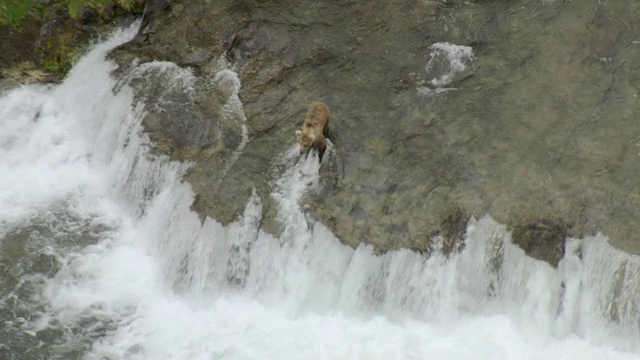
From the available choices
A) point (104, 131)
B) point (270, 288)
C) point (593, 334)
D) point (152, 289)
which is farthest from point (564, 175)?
point (104, 131)

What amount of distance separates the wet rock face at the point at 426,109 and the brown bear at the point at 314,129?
302mm

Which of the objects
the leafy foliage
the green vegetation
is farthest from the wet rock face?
the leafy foliage

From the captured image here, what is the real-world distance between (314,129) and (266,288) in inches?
73.6

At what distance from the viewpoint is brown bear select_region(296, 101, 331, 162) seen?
7.72 metres

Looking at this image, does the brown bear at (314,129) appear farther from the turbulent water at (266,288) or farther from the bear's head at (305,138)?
the turbulent water at (266,288)

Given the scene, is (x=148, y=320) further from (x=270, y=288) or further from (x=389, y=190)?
(x=389, y=190)

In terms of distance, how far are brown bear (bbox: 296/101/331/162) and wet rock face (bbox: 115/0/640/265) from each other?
30 cm

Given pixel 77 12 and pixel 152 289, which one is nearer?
pixel 152 289

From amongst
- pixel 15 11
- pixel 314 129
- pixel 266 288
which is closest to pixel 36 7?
pixel 15 11

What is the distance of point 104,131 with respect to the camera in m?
9.70

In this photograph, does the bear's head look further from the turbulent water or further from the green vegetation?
the green vegetation

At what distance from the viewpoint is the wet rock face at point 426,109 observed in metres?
7.59

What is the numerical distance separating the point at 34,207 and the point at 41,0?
399 centimetres

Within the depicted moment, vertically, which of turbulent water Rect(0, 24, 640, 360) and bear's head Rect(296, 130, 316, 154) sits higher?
bear's head Rect(296, 130, 316, 154)
